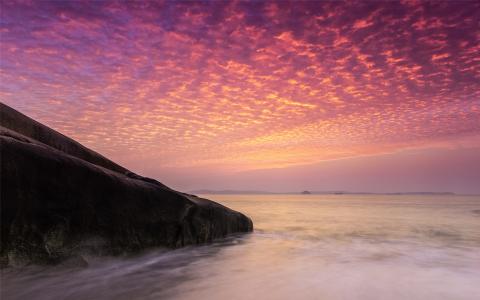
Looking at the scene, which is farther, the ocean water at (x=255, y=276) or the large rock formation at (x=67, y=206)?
the large rock formation at (x=67, y=206)

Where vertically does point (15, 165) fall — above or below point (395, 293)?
above

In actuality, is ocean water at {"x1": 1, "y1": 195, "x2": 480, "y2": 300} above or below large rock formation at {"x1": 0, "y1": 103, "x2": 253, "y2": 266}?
below

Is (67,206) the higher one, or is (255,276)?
(67,206)

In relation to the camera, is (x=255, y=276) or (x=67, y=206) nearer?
(x=67, y=206)

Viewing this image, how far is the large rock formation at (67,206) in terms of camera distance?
4926 mm

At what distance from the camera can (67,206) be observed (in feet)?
18.0

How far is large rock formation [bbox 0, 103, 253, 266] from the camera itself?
493cm

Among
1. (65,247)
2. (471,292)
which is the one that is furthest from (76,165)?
(471,292)

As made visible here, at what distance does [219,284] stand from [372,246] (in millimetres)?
6096

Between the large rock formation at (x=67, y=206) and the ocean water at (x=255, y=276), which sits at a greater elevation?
the large rock formation at (x=67, y=206)

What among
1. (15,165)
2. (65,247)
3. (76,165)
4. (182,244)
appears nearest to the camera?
(15,165)

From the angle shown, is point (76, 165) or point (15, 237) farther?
point (76, 165)

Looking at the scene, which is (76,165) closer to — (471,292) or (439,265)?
(471,292)

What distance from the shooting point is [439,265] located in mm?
6809
